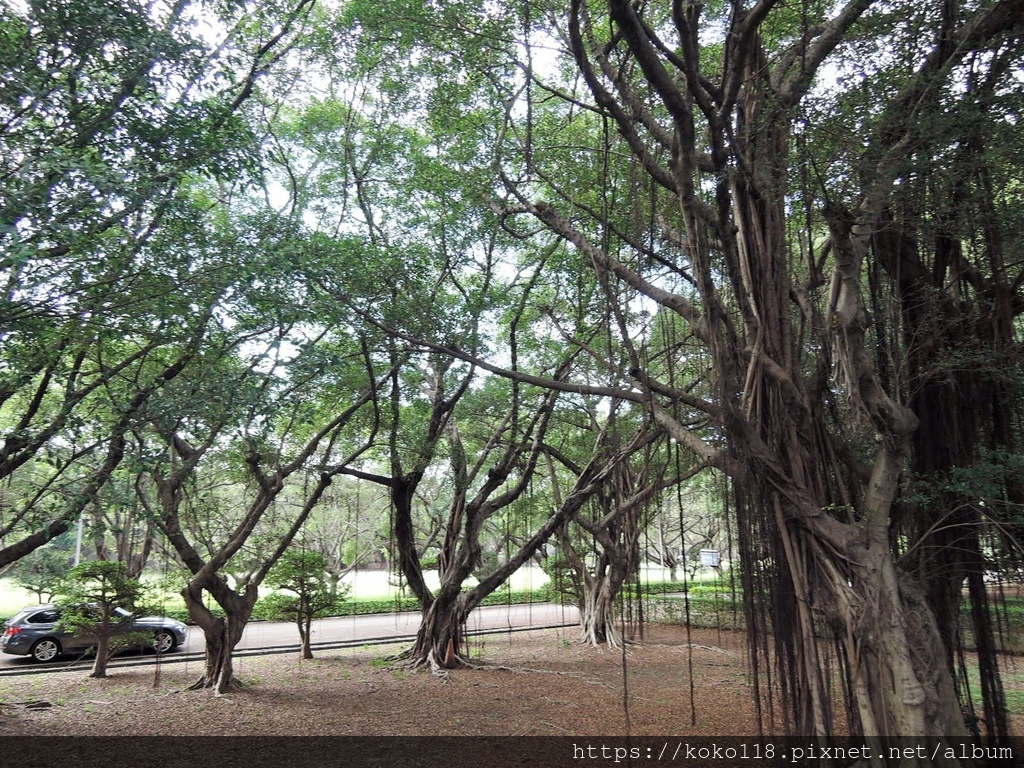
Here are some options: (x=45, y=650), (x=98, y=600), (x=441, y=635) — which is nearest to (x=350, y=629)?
(x=45, y=650)

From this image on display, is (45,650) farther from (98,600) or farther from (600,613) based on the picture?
(600,613)

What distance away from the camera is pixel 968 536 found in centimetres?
370

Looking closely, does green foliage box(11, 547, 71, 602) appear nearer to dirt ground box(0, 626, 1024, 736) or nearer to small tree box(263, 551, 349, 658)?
dirt ground box(0, 626, 1024, 736)

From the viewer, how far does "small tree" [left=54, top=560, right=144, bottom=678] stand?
717 cm

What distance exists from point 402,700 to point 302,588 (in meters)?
2.94

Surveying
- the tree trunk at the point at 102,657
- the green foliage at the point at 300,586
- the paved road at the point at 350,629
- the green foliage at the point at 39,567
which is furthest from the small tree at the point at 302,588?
the green foliage at the point at 39,567

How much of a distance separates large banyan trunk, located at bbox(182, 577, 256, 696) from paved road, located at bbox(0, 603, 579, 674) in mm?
2909

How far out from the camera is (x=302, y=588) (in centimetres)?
861

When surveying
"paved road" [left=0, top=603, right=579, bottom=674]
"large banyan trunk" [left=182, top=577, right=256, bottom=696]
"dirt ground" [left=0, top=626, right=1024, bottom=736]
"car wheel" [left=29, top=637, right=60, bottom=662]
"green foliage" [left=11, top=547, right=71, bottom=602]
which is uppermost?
"green foliage" [left=11, top=547, right=71, bottom=602]

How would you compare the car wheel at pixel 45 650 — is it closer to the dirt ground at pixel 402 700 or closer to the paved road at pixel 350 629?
the paved road at pixel 350 629

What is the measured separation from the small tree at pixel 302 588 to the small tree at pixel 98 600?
65.0 inches

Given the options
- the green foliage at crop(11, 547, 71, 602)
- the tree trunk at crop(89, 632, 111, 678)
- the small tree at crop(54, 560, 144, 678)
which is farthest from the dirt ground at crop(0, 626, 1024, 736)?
the green foliage at crop(11, 547, 71, 602)

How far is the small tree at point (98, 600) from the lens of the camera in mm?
7168

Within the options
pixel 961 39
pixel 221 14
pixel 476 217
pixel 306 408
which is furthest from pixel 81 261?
pixel 961 39
